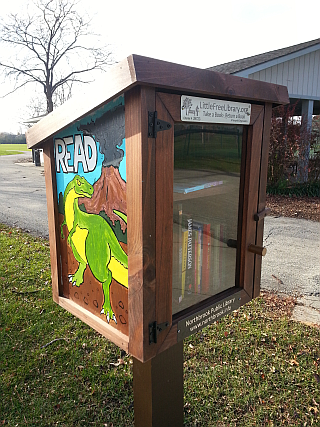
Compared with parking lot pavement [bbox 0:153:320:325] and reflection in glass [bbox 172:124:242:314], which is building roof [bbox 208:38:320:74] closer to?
parking lot pavement [bbox 0:153:320:325]

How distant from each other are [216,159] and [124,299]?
0.68m

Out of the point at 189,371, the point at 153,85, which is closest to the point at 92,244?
the point at 153,85

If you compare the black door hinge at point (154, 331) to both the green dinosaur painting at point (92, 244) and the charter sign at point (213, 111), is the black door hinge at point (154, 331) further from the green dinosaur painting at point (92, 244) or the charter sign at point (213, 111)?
the charter sign at point (213, 111)

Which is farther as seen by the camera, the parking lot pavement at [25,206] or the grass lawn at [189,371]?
the parking lot pavement at [25,206]

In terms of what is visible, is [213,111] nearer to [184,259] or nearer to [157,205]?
[157,205]

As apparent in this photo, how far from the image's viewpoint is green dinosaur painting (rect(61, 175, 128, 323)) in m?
1.29

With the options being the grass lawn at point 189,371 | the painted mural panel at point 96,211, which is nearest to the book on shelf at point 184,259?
the painted mural panel at point 96,211

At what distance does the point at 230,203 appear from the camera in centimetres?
158

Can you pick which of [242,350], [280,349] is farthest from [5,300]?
[280,349]

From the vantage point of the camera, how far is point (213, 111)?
1.28 metres

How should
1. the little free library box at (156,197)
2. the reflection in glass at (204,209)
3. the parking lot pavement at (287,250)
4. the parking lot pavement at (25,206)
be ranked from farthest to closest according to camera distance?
the parking lot pavement at (25,206)
the parking lot pavement at (287,250)
the reflection in glass at (204,209)
the little free library box at (156,197)

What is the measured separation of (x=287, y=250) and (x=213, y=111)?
4.30 m

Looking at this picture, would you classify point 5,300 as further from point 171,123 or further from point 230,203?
point 171,123

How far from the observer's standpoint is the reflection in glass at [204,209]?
1310mm
